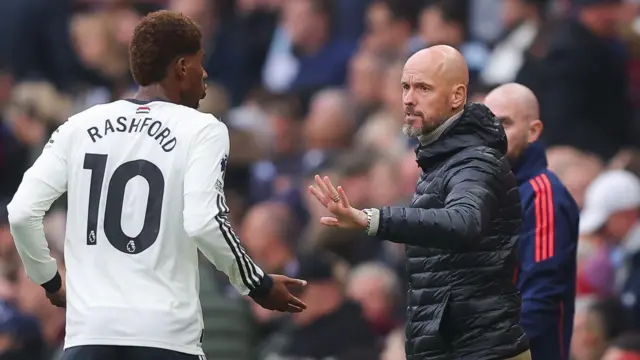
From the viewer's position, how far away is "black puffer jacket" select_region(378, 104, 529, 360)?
680cm

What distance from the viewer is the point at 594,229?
10.9 metres

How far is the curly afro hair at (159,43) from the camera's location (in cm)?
685

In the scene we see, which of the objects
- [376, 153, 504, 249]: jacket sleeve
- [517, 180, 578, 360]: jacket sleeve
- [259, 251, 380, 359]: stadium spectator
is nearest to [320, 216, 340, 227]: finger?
[376, 153, 504, 249]: jacket sleeve

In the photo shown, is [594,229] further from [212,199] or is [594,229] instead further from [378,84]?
[212,199]

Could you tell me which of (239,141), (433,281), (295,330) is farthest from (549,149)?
(433,281)

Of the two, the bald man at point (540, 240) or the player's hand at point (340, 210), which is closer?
the player's hand at point (340, 210)

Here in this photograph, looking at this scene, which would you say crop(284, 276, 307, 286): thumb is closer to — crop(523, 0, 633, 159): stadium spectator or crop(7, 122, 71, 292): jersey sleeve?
crop(7, 122, 71, 292): jersey sleeve

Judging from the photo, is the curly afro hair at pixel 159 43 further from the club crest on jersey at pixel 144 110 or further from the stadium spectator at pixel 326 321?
the stadium spectator at pixel 326 321

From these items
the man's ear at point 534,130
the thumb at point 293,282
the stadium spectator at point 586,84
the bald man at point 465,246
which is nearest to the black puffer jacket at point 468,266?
the bald man at point 465,246

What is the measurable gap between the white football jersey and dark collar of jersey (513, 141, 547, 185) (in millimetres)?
1685

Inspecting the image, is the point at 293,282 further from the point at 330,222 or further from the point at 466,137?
the point at 466,137

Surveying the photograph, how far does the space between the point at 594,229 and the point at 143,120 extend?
15.8ft

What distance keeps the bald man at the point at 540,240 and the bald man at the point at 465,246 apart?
78 cm

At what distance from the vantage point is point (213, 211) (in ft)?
21.6
